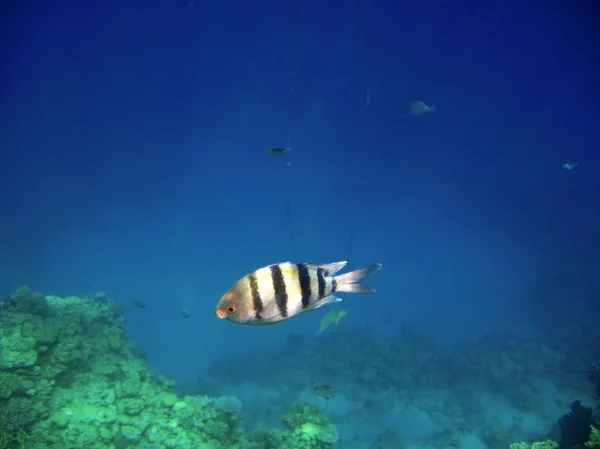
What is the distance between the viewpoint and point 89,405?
8398 millimetres

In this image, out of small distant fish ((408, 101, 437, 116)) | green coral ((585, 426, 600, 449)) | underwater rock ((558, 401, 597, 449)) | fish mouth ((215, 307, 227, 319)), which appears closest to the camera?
fish mouth ((215, 307, 227, 319))

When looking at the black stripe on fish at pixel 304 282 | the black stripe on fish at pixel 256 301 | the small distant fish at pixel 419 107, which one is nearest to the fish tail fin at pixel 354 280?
the black stripe on fish at pixel 304 282

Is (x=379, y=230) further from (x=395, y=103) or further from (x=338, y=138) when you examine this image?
(x=395, y=103)

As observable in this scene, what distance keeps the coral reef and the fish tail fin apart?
761cm

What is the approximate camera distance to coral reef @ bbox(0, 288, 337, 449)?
758 centimetres

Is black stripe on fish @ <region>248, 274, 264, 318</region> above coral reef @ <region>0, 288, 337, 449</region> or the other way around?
the other way around

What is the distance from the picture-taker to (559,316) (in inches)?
1228

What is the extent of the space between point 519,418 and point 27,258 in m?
65.1

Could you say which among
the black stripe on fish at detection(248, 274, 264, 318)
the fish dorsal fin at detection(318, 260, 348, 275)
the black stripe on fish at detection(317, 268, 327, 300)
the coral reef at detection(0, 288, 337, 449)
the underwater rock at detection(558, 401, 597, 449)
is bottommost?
the underwater rock at detection(558, 401, 597, 449)

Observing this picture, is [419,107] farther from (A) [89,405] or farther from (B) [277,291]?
(A) [89,405]

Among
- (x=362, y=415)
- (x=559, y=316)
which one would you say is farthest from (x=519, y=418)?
(x=559, y=316)

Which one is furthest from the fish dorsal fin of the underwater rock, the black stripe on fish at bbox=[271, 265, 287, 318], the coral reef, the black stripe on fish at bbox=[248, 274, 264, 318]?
the underwater rock

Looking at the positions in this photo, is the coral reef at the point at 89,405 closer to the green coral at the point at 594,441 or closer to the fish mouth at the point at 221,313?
the green coral at the point at 594,441

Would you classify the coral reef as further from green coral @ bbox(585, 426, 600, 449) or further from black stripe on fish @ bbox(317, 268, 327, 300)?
black stripe on fish @ bbox(317, 268, 327, 300)
